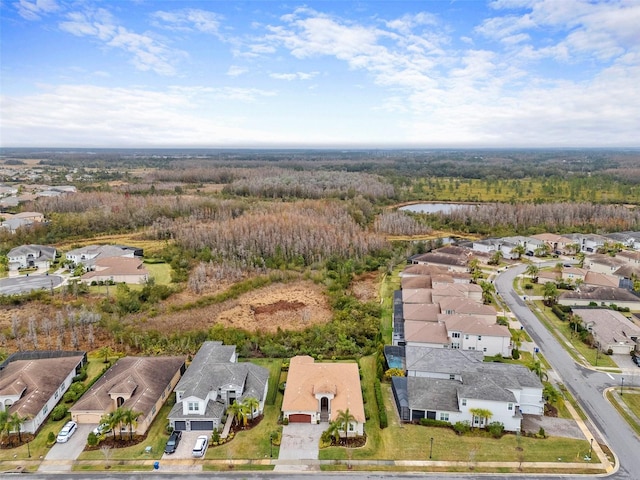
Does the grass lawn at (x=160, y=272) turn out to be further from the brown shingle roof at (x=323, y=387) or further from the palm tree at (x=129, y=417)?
the palm tree at (x=129, y=417)

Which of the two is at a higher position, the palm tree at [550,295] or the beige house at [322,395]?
the beige house at [322,395]

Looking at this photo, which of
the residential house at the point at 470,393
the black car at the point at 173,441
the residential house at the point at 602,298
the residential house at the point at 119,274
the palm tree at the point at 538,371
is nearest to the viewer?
the black car at the point at 173,441

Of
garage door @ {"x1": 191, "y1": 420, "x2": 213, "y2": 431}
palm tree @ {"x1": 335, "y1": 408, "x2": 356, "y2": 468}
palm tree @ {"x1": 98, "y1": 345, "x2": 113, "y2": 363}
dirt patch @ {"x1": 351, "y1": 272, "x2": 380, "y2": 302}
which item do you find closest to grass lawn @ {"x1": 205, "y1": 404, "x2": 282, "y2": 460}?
garage door @ {"x1": 191, "y1": 420, "x2": 213, "y2": 431}

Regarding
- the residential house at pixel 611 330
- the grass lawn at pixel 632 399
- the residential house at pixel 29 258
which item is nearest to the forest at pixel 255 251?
the residential house at pixel 29 258

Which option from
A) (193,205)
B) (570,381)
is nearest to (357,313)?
(570,381)

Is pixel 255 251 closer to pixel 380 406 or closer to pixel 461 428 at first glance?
pixel 380 406

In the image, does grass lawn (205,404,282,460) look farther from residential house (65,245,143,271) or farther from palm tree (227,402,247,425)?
residential house (65,245,143,271)
